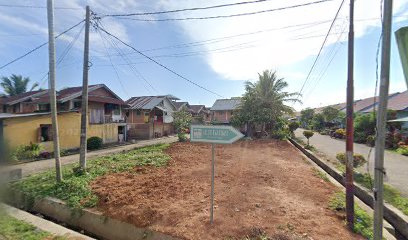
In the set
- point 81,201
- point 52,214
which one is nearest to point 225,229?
point 81,201

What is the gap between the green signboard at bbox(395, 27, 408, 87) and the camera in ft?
8.16

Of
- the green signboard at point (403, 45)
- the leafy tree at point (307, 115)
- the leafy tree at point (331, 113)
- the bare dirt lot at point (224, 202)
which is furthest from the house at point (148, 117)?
the leafy tree at point (307, 115)

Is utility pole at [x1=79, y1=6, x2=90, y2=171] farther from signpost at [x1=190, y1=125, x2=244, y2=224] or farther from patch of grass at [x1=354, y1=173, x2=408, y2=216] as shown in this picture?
patch of grass at [x1=354, y1=173, x2=408, y2=216]

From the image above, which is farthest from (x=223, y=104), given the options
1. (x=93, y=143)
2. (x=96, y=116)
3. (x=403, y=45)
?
(x=403, y=45)

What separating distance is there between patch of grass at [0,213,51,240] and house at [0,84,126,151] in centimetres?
858

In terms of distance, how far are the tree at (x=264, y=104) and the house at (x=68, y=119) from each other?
1338 centimetres

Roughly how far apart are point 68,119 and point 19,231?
1523 centimetres

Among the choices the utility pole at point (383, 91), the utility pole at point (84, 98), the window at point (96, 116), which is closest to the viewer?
the utility pole at point (383, 91)

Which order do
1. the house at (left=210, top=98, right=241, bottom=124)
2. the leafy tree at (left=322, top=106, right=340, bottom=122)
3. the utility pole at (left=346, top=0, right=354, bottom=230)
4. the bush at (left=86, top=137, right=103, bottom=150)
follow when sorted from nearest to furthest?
1. the utility pole at (left=346, top=0, right=354, bottom=230)
2. the bush at (left=86, top=137, right=103, bottom=150)
3. the leafy tree at (left=322, top=106, right=340, bottom=122)
4. the house at (left=210, top=98, right=241, bottom=124)

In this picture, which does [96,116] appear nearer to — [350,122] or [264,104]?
[264,104]

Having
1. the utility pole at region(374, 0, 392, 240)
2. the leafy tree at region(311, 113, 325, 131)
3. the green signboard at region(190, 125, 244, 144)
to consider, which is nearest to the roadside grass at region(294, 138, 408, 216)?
the utility pole at region(374, 0, 392, 240)

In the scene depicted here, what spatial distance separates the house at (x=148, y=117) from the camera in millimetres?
29281

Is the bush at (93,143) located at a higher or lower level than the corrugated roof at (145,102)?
lower

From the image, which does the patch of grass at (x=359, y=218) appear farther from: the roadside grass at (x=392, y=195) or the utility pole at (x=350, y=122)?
the roadside grass at (x=392, y=195)
